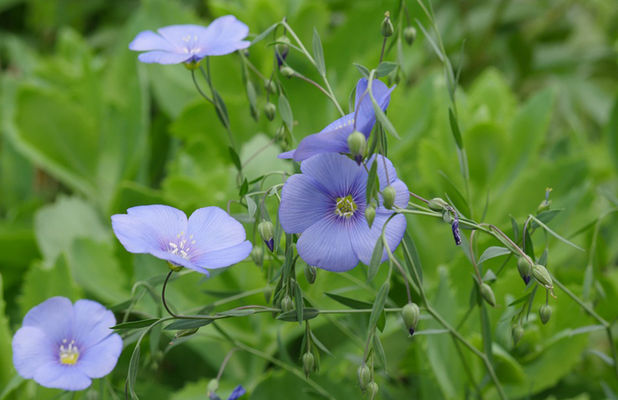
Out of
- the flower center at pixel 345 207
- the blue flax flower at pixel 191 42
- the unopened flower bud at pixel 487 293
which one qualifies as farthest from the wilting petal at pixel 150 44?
the unopened flower bud at pixel 487 293

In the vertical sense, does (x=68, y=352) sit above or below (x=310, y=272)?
below

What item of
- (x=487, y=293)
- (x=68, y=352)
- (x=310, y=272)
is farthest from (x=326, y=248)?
(x=68, y=352)

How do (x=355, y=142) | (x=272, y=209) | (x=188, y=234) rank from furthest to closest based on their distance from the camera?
(x=272, y=209)
(x=188, y=234)
(x=355, y=142)

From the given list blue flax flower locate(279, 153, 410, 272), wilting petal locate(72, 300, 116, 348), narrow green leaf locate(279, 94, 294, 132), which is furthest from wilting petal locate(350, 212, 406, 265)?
wilting petal locate(72, 300, 116, 348)

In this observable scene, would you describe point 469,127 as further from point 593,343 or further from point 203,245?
point 203,245

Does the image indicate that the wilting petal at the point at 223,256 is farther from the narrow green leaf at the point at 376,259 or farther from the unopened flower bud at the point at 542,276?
the unopened flower bud at the point at 542,276

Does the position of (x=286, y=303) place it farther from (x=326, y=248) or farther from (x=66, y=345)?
(x=66, y=345)
